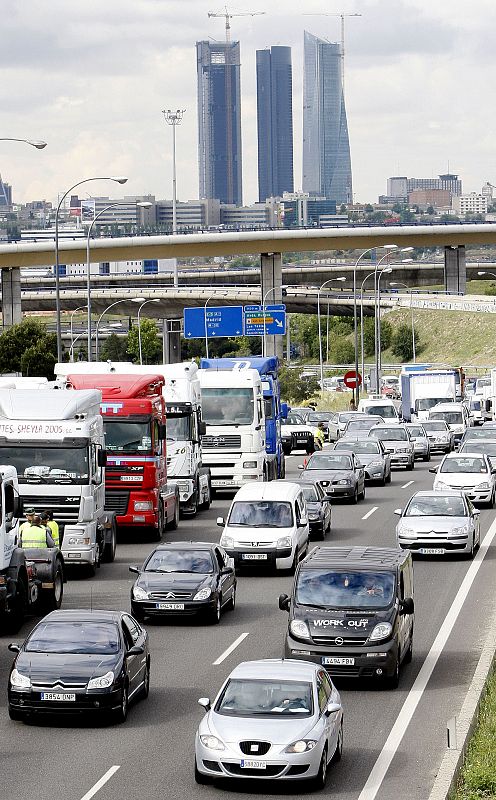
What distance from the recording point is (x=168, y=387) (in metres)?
42.3

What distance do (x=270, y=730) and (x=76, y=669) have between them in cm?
343

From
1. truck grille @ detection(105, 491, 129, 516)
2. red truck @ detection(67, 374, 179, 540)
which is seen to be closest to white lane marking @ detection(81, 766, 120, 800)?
red truck @ detection(67, 374, 179, 540)

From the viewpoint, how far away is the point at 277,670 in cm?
1605

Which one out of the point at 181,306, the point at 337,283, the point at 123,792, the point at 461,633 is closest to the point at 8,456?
the point at 461,633

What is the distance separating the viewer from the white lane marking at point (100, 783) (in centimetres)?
1481

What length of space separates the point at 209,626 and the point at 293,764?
10605 millimetres

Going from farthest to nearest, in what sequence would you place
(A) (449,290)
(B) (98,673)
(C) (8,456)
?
1. (A) (449,290)
2. (C) (8,456)
3. (B) (98,673)

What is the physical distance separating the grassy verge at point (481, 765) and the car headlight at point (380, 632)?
7.58 feet

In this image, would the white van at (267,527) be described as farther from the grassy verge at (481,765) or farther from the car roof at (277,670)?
the car roof at (277,670)

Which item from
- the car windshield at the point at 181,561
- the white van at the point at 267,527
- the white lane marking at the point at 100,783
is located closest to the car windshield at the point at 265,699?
the white lane marking at the point at 100,783

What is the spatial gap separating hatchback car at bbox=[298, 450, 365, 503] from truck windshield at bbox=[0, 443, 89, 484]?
14676 millimetres

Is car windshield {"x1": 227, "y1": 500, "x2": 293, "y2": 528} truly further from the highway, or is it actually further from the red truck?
the red truck

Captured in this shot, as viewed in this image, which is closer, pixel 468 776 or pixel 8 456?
pixel 468 776

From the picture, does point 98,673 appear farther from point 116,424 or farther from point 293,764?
point 116,424
